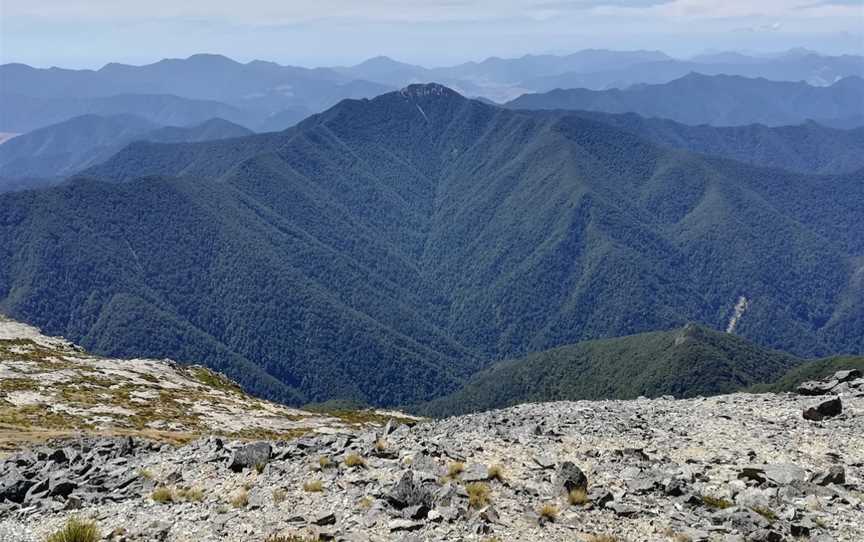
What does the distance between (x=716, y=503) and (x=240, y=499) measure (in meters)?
21.7

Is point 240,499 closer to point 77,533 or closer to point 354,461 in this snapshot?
point 354,461

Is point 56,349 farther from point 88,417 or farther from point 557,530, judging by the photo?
point 557,530

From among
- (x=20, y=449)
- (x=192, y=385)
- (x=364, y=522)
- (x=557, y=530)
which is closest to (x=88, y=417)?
(x=20, y=449)

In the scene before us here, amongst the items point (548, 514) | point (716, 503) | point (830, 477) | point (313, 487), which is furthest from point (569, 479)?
point (830, 477)

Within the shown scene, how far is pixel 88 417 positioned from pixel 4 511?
118 feet

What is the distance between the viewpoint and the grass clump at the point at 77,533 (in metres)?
24.1

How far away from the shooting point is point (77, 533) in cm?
2431

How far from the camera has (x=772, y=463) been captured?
32875 millimetres

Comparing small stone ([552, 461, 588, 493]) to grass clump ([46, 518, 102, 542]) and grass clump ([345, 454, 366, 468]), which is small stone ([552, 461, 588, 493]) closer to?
grass clump ([345, 454, 366, 468])

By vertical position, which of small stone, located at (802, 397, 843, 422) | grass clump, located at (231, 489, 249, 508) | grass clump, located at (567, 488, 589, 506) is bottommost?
A: grass clump, located at (231, 489, 249, 508)

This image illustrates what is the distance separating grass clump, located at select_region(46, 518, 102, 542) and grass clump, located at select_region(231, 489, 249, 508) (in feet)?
17.4

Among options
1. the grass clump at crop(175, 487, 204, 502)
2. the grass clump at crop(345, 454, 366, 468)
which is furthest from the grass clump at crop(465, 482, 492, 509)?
the grass clump at crop(175, 487, 204, 502)

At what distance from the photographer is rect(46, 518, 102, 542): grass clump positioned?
947 inches

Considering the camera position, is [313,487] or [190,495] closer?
[313,487]
